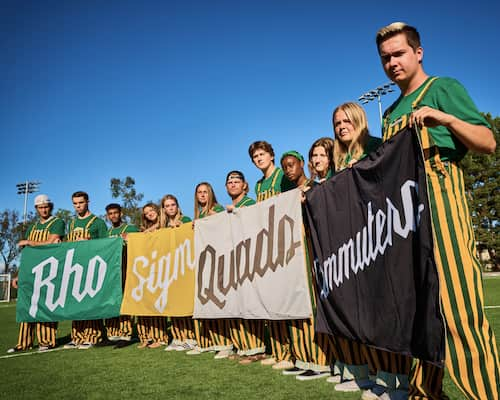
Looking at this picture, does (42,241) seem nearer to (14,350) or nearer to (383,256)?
(14,350)

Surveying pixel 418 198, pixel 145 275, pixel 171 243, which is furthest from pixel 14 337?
pixel 418 198

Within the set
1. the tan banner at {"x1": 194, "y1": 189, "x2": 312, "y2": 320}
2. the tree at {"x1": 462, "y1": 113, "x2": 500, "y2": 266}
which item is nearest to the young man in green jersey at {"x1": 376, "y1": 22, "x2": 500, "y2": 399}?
the tan banner at {"x1": 194, "y1": 189, "x2": 312, "y2": 320}

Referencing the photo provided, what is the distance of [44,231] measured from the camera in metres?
6.39

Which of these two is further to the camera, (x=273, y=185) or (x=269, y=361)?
(x=273, y=185)

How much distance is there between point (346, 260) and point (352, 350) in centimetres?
76

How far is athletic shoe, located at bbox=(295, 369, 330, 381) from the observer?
3.27 meters

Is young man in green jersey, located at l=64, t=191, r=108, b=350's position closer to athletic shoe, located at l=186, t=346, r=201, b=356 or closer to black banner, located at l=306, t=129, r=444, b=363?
athletic shoe, located at l=186, t=346, r=201, b=356

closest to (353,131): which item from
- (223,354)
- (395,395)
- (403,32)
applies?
(403,32)

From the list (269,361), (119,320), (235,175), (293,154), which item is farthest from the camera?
(119,320)

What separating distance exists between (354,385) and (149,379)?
1868 mm

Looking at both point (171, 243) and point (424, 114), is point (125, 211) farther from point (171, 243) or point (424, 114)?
point (424, 114)

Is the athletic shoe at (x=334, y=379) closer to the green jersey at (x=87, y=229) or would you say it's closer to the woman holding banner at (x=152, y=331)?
the woman holding banner at (x=152, y=331)

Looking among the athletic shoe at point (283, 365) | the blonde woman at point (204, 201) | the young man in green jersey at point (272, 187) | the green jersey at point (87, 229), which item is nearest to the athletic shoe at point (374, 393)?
the athletic shoe at point (283, 365)

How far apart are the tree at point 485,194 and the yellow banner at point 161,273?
41141 mm
